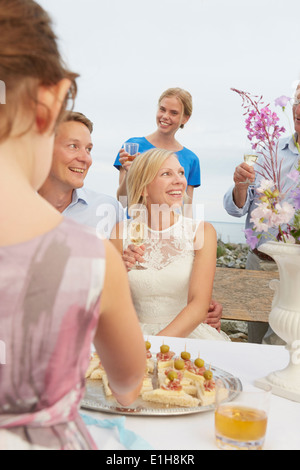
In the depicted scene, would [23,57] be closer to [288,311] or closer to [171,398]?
[171,398]

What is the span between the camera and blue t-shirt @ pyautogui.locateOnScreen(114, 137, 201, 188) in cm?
397

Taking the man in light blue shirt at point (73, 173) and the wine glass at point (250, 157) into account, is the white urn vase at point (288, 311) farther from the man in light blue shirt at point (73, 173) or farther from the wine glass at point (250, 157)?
the man in light blue shirt at point (73, 173)

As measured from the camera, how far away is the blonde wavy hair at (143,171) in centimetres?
283

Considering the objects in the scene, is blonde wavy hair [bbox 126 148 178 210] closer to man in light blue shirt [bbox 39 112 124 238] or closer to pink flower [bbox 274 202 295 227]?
man in light blue shirt [bbox 39 112 124 238]

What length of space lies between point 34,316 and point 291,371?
102 centimetres

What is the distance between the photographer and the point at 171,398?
4.01 feet

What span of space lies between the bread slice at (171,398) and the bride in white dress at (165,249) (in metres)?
1.40

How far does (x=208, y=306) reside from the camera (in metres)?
2.63

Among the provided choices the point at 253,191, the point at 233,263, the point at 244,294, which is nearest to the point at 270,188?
the point at 244,294

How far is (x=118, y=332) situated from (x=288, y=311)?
0.87m

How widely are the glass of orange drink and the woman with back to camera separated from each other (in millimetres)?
442
